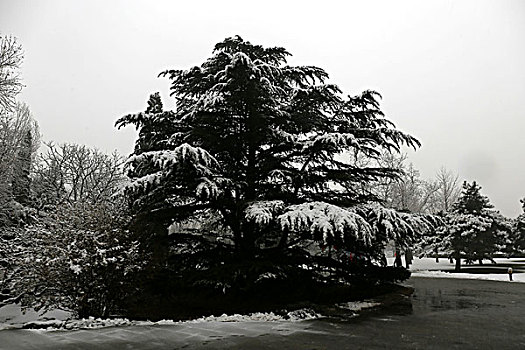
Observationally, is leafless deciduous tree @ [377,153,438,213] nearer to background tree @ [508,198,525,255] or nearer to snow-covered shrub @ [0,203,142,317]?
background tree @ [508,198,525,255]

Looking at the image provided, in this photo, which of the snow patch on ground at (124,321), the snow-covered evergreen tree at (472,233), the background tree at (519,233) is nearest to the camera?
the snow patch on ground at (124,321)

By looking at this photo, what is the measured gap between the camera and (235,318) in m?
9.44

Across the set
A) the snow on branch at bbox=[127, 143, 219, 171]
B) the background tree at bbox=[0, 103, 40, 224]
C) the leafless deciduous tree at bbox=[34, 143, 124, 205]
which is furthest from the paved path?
the leafless deciduous tree at bbox=[34, 143, 124, 205]

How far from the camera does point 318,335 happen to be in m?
7.84

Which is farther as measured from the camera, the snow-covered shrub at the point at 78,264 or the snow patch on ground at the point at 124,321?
the snow-covered shrub at the point at 78,264

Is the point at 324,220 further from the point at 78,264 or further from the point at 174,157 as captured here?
the point at 78,264

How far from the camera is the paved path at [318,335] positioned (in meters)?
7.06

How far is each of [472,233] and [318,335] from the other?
23.3 metres

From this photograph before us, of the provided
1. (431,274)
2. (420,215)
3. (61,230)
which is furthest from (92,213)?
(431,274)

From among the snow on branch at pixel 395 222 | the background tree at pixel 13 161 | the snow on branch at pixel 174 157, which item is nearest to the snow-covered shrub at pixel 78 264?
the snow on branch at pixel 174 157

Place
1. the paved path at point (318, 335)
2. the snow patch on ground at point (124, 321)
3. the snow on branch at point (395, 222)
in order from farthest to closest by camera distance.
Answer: the snow on branch at point (395, 222) < the snow patch on ground at point (124, 321) < the paved path at point (318, 335)

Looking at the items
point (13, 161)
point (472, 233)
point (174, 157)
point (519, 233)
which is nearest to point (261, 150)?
point (174, 157)

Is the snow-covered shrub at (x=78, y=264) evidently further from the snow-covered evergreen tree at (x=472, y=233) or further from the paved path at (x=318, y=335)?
the snow-covered evergreen tree at (x=472, y=233)

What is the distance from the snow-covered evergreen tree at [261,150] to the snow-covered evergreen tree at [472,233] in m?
17.5
